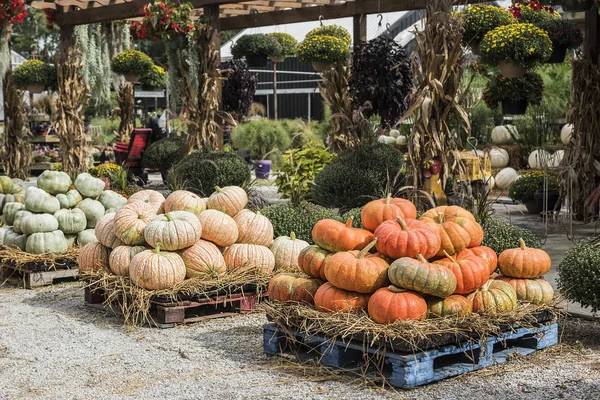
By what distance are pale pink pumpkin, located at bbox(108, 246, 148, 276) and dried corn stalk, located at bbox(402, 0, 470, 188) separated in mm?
2421

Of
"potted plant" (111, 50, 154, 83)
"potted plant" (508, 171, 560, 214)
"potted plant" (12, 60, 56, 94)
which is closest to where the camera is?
"potted plant" (508, 171, 560, 214)

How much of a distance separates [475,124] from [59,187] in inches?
376

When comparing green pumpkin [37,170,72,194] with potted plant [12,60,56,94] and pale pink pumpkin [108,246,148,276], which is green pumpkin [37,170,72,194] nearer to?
pale pink pumpkin [108,246,148,276]

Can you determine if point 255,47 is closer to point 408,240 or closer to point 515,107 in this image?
point 515,107

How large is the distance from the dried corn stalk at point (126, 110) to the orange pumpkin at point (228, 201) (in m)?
10.8

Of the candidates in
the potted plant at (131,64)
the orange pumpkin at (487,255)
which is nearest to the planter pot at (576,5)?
the orange pumpkin at (487,255)

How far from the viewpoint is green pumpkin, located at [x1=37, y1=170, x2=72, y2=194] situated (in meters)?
7.39

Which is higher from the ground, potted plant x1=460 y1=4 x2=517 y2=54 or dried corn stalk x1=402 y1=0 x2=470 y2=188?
potted plant x1=460 y1=4 x2=517 y2=54

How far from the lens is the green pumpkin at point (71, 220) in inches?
287

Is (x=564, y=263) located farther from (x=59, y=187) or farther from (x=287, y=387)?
(x=59, y=187)

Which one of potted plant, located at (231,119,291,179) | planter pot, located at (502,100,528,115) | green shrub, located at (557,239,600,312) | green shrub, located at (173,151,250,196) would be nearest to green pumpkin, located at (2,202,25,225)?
green shrub, located at (173,151,250,196)

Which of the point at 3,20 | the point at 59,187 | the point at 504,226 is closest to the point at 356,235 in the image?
the point at 504,226

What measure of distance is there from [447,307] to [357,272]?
1.63 feet

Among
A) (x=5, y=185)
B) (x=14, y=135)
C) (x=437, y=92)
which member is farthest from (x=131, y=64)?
(x=437, y=92)
